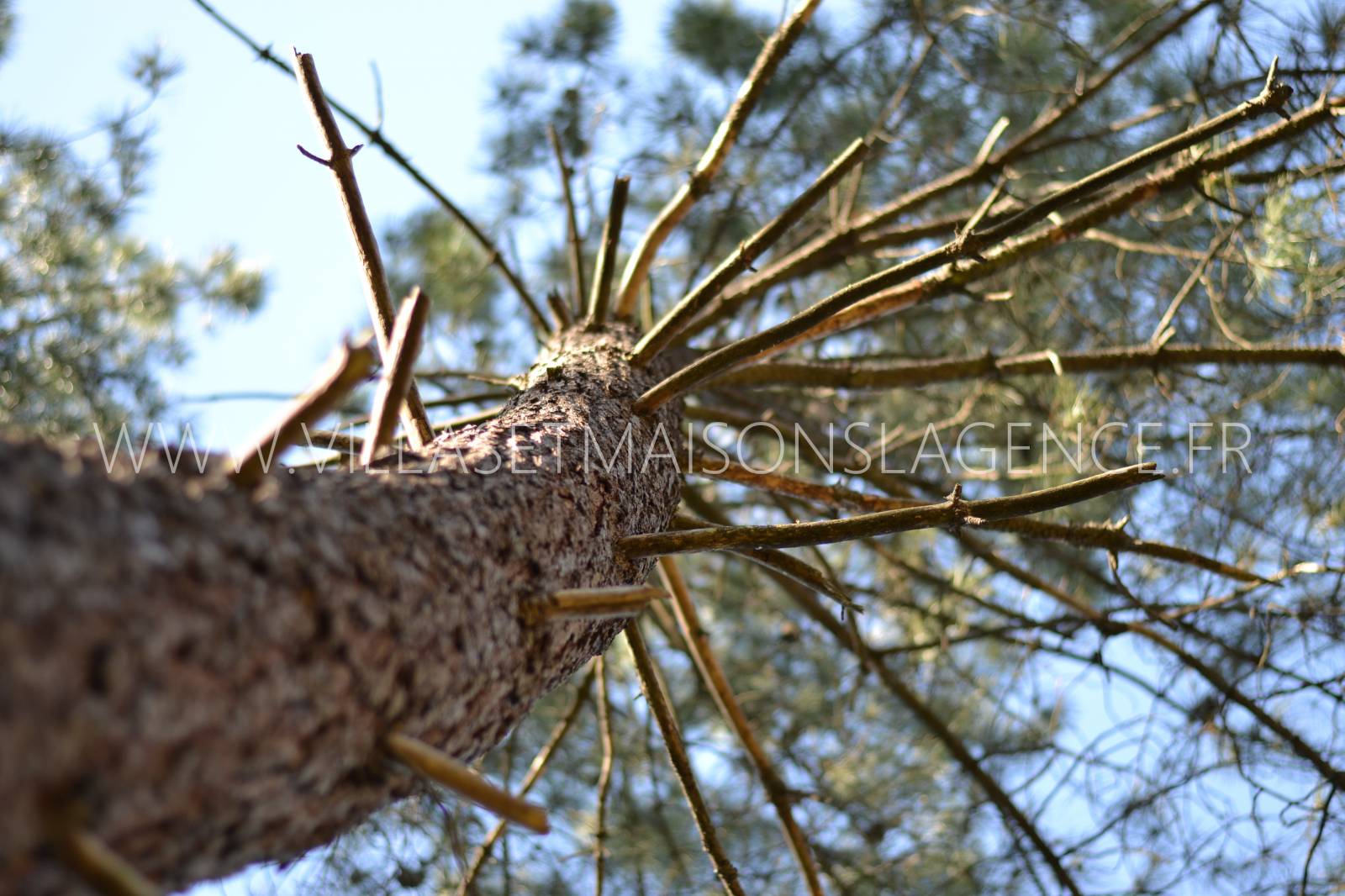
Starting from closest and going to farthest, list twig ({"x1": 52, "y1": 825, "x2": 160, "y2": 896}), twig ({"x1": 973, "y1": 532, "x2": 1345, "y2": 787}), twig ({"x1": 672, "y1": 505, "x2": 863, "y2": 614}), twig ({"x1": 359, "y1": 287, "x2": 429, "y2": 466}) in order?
twig ({"x1": 52, "y1": 825, "x2": 160, "y2": 896}) → twig ({"x1": 359, "y1": 287, "x2": 429, "y2": 466}) → twig ({"x1": 672, "y1": 505, "x2": 863, "y2": 614}) → twig ({"x1": 973, "y1": 532, "x2": 1345, "y2": 787})

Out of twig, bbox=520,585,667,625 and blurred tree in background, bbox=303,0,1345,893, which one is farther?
blurred tree in background, bbox=303,0,1345,893

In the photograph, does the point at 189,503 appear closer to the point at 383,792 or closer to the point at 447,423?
the point at 383,792

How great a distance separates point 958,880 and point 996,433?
4.04 feet

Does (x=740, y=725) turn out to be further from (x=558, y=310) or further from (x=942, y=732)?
(x=558, y=310)

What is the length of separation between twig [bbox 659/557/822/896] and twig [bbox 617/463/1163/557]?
85 centimetres

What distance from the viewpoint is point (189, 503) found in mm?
612

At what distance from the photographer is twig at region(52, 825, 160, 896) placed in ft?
1.61

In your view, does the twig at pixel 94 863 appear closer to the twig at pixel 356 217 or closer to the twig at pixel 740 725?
the twig at pixel 356 217

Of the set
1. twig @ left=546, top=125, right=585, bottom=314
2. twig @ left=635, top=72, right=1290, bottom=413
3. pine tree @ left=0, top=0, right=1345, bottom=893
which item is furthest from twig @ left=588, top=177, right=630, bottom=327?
twig @ left=635, top=72, right=1290, bottom=413

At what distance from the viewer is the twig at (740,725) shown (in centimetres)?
171

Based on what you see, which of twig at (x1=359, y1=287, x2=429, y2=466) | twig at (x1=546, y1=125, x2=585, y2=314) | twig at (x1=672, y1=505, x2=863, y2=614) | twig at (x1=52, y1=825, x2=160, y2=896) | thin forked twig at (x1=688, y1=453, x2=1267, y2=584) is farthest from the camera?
twig at (x1=546, y1=125, x2=585, y2=314)

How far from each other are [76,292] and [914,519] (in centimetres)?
268

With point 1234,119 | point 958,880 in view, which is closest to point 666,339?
point 1234,119

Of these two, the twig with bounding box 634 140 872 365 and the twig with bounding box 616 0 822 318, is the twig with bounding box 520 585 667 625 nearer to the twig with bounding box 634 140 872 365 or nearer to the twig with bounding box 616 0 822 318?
the twig with bounding box 634 140 872 365
